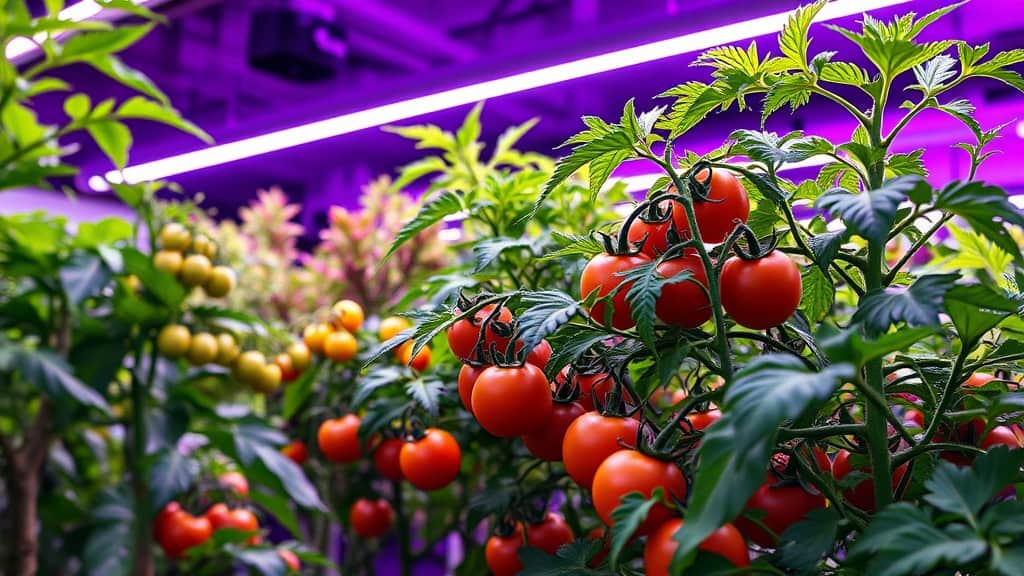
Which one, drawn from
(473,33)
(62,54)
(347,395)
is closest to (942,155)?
(473,33)

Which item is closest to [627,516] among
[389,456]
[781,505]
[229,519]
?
[781,505]

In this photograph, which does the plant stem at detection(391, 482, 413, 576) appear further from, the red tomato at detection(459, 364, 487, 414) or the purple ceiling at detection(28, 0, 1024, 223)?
the purple ceiling at detection(28, 0, 1024, 223)

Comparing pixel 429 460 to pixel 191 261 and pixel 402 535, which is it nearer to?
pixel 402 535

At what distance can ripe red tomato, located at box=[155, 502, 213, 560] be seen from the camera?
139 cm

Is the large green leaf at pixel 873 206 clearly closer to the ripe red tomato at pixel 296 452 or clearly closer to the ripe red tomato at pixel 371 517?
the ripe red tomato at pixel 371 517

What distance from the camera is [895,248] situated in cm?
167

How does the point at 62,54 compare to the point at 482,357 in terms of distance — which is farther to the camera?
Result: the point at 62,54

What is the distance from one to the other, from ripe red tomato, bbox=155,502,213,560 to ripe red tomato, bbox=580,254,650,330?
1.09 m

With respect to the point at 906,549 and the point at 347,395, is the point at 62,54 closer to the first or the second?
the point at 347,395

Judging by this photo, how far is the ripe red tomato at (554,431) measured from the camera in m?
0.66

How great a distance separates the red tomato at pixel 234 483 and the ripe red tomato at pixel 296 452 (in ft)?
0.39

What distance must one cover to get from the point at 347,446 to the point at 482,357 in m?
0.61

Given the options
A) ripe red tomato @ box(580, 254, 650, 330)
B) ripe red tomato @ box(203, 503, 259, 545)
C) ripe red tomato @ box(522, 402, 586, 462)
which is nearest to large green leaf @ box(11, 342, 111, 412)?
ripe red tomato @ box(203, 503, 259, 545)

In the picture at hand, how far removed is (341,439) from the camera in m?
1.20
